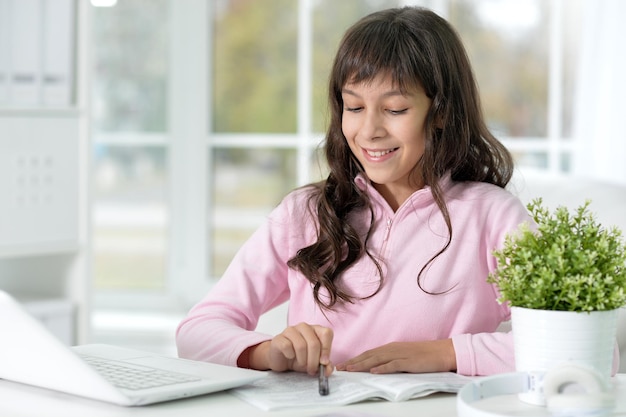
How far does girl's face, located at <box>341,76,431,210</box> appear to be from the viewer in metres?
1.61

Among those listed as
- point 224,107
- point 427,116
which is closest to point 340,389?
point 427,116

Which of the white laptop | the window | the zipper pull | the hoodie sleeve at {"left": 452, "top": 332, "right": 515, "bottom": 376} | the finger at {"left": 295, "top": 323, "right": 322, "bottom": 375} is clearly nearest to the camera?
the white laptop

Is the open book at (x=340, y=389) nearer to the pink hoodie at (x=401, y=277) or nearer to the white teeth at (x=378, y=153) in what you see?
the pink hoodie at (x=401, y=277)

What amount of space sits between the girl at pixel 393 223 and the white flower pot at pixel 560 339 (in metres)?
0.52

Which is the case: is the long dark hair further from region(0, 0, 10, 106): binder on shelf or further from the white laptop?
region(0, 0, 10, 106): binder on shelf

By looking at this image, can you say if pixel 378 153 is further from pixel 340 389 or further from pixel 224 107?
pixel 224 107

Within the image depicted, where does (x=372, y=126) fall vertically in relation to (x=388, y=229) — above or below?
above

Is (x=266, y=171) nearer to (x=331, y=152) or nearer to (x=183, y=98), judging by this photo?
(x=183, y=98)

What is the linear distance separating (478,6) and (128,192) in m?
1.40

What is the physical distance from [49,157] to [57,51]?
307 millimetres

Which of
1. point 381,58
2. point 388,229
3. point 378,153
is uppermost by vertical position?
point 381,58

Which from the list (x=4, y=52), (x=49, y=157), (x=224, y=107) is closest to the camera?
(x=4, y=52)

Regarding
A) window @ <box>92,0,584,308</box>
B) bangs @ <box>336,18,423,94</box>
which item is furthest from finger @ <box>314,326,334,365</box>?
window @ <box>92,0,584,308</box>

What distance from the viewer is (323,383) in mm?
1166
